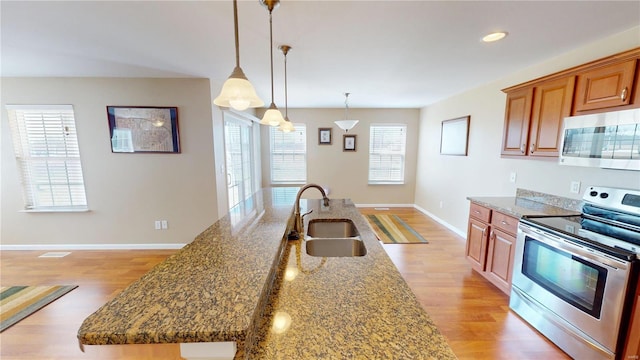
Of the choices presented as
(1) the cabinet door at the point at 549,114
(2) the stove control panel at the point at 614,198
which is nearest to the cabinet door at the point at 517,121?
(1) the cabinet door at the point at 549,114

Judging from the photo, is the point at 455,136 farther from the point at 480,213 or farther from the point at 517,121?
the point at 480,213

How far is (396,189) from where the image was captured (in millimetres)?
5750

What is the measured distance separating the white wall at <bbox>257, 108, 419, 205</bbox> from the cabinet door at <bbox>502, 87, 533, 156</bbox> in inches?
113

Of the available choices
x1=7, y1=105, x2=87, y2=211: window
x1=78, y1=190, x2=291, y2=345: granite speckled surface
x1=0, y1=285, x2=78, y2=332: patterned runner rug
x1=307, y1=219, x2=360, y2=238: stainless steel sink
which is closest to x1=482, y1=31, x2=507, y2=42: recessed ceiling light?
x1=307, y1=219, x2=360, y2=238: stainless steel sink

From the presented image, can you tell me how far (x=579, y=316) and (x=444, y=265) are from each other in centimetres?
139

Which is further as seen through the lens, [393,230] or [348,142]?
[348,142]

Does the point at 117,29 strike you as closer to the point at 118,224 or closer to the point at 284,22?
the point at 284,22

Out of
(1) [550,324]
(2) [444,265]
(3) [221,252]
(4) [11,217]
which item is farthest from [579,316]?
(4) [11,217]

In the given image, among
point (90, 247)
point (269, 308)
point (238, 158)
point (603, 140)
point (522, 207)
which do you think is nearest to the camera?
point (269, 308)

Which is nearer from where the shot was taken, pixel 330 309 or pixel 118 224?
pixel 330 309

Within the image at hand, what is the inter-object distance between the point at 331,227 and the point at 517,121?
7.72ft

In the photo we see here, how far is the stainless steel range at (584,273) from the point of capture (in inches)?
56.2

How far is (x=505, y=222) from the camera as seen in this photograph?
2266 millimetres

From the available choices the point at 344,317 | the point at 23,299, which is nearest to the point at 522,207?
the point at 344,317
